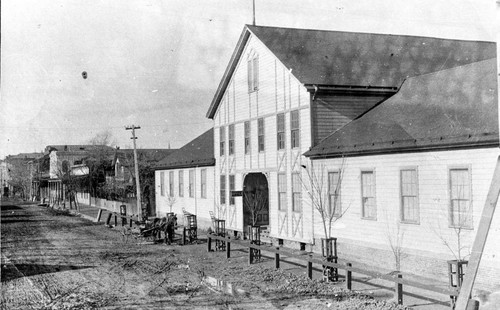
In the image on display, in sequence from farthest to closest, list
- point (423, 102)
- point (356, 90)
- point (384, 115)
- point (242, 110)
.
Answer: point (242, 110) → point (356, 90) → point (384, 115) → point (423, 102)

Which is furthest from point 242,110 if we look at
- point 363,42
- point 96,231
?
point 96,231

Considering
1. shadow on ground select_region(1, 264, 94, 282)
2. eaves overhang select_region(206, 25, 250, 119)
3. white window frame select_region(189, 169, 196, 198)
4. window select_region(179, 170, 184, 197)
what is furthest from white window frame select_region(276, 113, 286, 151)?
window select_region(179, 170, 184, 197)

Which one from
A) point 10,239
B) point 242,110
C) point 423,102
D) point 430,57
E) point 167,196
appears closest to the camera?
point 423,102

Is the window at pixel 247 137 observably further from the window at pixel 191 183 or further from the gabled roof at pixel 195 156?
the window at pixel 191 183

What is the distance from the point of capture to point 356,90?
1911 cm

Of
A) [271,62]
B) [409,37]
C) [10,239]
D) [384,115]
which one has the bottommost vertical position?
[10,239]

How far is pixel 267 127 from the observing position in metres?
22.1

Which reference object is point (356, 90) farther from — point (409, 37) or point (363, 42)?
point (409, 37)

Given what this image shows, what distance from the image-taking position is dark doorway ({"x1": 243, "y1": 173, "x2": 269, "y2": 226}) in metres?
24.1

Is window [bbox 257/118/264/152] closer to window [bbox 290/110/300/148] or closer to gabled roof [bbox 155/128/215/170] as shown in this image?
window [bbox 290/110/300/148]

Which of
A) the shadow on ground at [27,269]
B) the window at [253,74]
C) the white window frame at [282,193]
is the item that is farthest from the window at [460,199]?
the window at [253,74]

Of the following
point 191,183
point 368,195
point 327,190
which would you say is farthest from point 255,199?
point 368,195

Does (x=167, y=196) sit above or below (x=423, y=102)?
below

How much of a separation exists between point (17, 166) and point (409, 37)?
83.5 metres
